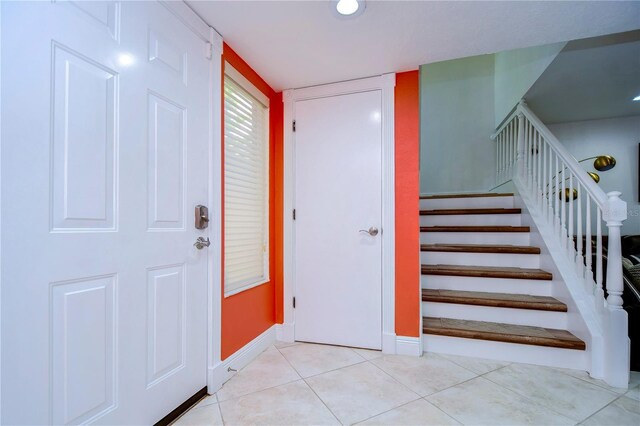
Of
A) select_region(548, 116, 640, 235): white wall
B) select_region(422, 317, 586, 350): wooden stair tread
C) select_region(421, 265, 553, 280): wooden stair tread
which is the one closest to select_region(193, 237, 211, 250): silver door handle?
select_region(422, 317, 586, 350): wooden stair tread

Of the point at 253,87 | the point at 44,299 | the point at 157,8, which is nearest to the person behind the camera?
the point at 44,299

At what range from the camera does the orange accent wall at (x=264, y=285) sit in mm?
1843

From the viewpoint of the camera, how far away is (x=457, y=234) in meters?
2.94

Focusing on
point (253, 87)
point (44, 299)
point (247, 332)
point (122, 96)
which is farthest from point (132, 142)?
point (247, 332)

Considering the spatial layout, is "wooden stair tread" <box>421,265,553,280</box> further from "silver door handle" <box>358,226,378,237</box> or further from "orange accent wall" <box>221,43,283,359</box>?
"orange accent wall" <box>221,43,283,359</box>

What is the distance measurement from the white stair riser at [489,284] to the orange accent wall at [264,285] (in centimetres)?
135

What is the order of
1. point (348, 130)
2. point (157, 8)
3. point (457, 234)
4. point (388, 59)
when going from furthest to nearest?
point (457, 234), point (348, 130), point (388, 59), point (157, 8)

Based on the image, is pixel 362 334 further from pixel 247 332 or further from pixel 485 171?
pixel 485 171

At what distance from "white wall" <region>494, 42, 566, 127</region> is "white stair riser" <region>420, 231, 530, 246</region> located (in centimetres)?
145

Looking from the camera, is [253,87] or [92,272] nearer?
[92,272]

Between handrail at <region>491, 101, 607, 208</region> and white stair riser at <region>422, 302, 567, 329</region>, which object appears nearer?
handrail at <region>491, 101, 607, 208</region>

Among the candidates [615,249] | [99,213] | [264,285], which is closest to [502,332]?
[615,249]

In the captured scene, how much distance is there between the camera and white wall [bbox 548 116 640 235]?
3.30 m

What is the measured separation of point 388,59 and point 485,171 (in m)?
2.83
